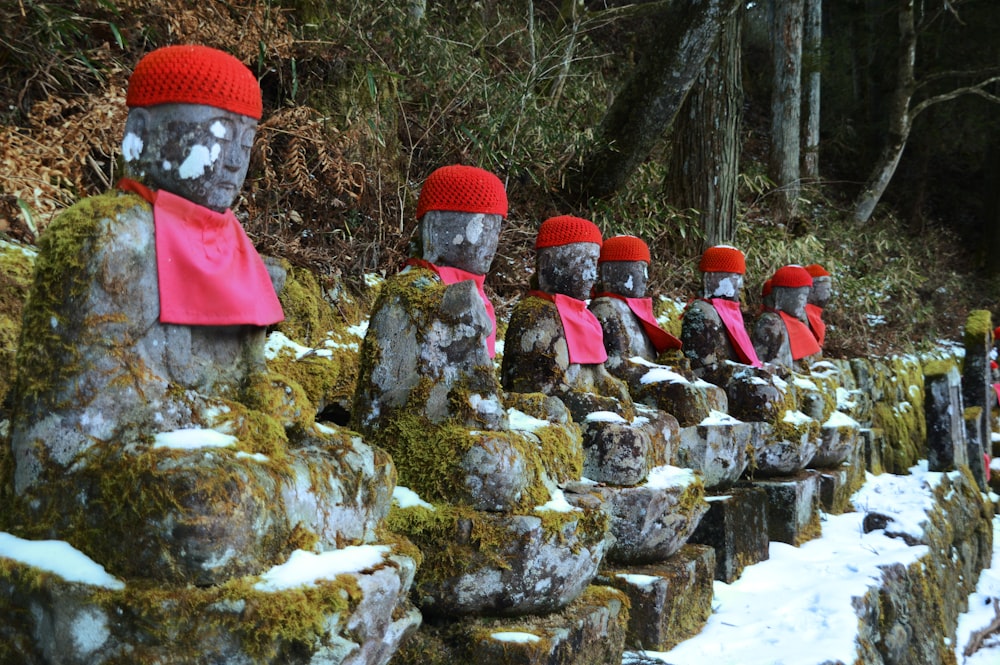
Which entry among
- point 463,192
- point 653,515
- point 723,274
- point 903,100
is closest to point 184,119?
point 463,192

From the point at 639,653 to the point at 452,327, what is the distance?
1.47 meters

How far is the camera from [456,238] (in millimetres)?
2912

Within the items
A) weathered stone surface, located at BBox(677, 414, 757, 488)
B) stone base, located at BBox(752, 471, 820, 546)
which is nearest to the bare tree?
stone base, located at BBox(752, 471, 820, 546)

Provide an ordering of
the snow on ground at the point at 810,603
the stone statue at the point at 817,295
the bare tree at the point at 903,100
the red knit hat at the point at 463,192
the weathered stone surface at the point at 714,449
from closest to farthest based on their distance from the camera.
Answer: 1. the red knit hat at the point at 463,192
2. the snow on ground at the point at 810,603
3. the weathered stone surface at the point at 714,449
4. the stone statue at the point at 817,295
5. the bare tree at the point at 903,100

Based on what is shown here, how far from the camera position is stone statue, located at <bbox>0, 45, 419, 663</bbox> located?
173 cm

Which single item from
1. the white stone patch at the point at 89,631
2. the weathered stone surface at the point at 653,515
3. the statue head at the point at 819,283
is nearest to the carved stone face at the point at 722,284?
the weathered stone surface at the point at 653,515

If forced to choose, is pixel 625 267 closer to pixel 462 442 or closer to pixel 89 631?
pixel 462 442

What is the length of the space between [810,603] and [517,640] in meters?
2.03

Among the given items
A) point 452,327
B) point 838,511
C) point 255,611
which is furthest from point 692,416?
point 255,611

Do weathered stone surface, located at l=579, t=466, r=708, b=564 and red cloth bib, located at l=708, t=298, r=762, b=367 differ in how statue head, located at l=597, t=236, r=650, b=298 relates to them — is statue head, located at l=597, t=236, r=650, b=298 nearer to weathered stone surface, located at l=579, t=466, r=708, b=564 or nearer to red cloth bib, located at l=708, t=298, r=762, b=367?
red cloth bib, located at l=708, t=298, r=762, b=367

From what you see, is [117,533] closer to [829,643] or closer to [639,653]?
[639,653]

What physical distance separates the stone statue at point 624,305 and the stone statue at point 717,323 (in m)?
0.54

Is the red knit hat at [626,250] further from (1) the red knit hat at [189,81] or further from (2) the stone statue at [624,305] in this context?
(1) the red knit hat at [189,81]

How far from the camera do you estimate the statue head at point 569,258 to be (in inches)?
143
